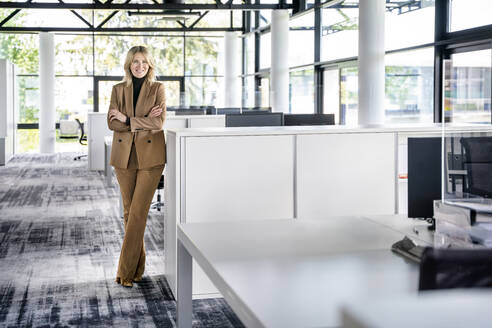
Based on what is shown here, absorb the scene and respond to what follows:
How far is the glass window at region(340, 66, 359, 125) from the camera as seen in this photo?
37.7 ft

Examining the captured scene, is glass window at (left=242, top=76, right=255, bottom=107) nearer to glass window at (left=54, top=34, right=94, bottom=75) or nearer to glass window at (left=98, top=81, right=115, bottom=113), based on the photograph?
glass window at (left=98, top=81, right=115, bottom=113)

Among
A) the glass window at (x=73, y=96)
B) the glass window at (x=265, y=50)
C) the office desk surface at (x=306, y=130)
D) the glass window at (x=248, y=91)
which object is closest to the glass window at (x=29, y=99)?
the glass window at (x=73, y=96)

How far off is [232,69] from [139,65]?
1387cm

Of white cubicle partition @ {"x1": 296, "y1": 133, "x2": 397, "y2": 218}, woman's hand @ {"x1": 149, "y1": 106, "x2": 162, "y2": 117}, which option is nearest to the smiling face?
→ woman's hand @ {"x1": 149, "y1": 106, "x2": 162, "y2": 117}

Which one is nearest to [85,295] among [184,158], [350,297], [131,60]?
[184,158]

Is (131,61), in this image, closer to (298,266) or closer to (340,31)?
(298,266)

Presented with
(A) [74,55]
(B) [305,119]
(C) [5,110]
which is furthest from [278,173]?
(A) [74,55]

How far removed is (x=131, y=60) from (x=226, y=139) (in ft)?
2.89

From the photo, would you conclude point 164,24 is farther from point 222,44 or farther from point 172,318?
point 172,318

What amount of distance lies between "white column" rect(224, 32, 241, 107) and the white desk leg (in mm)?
15803

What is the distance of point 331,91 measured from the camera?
40.9 ft

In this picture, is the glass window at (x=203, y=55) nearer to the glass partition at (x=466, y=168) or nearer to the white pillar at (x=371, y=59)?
the white pillar at (x=371, y=59)

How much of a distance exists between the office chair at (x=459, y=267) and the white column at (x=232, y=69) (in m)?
16.9

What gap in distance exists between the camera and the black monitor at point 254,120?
470 cm
